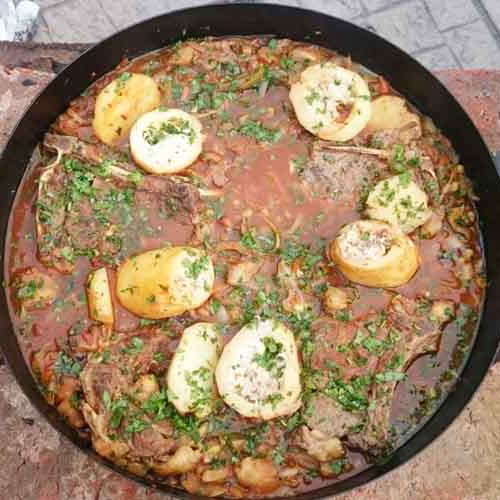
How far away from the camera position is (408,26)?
4.94 meters

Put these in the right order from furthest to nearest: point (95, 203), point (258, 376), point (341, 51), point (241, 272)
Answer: point (341, 51) → point (95, 203) → point (241, 272) → point (258, 376)

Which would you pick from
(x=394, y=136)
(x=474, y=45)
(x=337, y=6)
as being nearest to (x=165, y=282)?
(x=394, y=136)

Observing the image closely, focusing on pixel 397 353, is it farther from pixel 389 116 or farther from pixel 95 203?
pixel 95 203

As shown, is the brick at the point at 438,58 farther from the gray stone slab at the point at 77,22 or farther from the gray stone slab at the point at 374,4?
the gray stone slab at the point at 77,22

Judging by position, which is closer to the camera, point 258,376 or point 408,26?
point 258,376

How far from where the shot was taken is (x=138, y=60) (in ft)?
11.8

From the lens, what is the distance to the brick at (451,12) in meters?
4.96

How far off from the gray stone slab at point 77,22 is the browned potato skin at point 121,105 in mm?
1662

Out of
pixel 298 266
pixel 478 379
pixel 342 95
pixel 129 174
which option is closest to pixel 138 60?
pixel 129 174

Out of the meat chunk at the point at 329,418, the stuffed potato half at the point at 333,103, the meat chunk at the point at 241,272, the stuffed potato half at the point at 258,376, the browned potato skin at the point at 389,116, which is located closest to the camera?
the stuffed potato half at the point at 258,376

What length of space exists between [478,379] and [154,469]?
139cm

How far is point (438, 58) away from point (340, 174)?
204cm

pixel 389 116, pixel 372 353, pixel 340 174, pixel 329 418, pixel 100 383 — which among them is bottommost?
pixel 329 418

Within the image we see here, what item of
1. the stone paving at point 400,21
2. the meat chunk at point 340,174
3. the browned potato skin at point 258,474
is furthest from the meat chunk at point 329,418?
the stone paving at point 400,21
